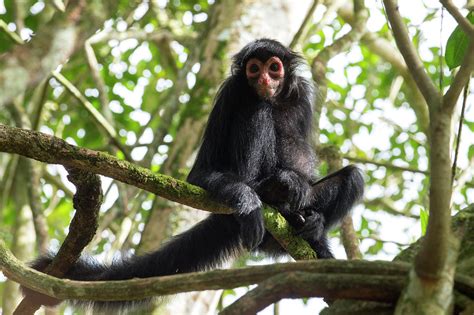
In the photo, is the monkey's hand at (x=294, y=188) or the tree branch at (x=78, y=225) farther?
the monkey's hand at (x=294, y=188)

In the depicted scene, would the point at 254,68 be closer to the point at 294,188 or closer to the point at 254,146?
the point at 254,146

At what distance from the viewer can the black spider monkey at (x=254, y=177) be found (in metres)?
4.51

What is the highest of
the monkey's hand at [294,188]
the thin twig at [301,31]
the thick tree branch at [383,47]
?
the thick tree branch at [383,47]

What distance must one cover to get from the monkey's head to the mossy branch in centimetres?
202

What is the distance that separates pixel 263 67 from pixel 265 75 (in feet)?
0.38

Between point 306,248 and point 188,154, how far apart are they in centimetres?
268

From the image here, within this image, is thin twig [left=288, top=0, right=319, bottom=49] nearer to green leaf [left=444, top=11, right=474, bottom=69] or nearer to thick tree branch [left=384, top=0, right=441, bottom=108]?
green leaf [left=444, top=11, right=474, bottom=69]

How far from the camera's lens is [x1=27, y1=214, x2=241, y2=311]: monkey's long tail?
171 inches

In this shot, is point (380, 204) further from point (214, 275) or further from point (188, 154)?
point (214, 275)

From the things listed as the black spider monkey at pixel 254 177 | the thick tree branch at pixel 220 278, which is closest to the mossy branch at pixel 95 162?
the thick tree branch at pixel 220 278

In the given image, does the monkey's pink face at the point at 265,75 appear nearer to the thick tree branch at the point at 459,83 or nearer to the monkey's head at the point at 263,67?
the monkey's head at the point at 263,67

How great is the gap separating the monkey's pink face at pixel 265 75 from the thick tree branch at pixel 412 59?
297 cm

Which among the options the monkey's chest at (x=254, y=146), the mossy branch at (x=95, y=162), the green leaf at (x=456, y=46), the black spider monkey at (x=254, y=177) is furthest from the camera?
the monkey's chest at (x=254, y=146)

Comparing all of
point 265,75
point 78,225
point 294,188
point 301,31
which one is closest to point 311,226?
point 294,188
